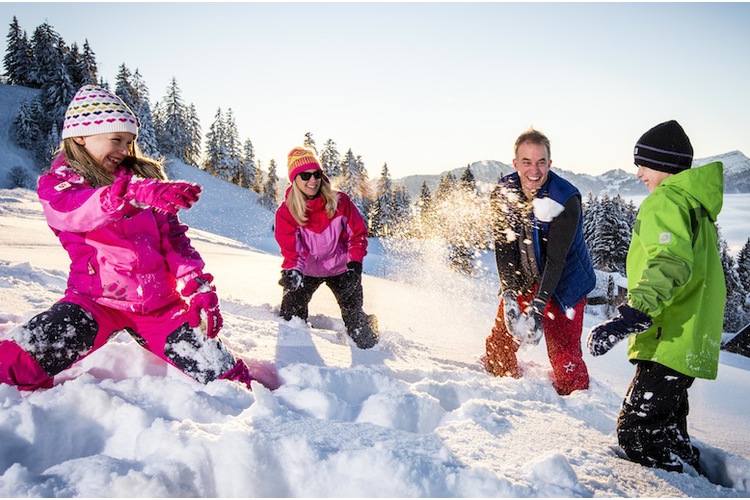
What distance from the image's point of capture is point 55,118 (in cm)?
3478

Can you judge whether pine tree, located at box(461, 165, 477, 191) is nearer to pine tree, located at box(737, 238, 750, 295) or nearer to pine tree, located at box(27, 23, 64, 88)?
pine tree, located at box(737, 238, 750, 295)

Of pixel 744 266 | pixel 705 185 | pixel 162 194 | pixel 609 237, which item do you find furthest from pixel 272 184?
pixel 705 185

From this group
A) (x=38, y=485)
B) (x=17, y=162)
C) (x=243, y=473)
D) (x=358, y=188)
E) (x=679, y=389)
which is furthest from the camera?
(x=358, y=188)

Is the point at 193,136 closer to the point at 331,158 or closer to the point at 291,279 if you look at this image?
the point at 331,158

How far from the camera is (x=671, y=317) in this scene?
7.34 ft

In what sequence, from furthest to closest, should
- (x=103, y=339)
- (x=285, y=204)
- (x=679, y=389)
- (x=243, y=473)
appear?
(x=285, y=204), (x=103, y=339), (x=679, y=389), (x=243, y=473)

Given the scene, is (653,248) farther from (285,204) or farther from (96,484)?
(285,204)

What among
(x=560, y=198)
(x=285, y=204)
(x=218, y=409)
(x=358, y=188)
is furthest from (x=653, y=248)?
(x=358, y=188)

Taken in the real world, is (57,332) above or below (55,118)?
below

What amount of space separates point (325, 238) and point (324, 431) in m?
2.75

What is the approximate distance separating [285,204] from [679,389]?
340 centimetres

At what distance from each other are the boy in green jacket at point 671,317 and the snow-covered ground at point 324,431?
0.19m

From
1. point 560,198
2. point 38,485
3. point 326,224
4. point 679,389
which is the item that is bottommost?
point 38,485

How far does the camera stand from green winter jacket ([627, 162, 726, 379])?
2.07m
